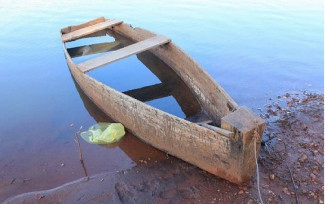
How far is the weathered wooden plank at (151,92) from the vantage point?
22.6 feet

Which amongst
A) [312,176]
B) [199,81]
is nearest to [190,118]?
[199,81]

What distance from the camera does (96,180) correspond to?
4668 millimetres

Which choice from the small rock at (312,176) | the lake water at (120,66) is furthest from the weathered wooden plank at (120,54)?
the small rock at (312,176)

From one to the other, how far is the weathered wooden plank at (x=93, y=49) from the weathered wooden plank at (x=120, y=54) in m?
2.24

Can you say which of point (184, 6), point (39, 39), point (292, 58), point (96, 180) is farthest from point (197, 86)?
point (184, 6)

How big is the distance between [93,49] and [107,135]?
475 cm

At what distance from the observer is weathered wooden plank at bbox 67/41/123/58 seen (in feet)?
29.9

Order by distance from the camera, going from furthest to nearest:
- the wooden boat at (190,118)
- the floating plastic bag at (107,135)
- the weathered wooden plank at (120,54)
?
the weathered wooden plank at (120,54), the floating plastic bag at (107,135), the wooden boat at (190,118)

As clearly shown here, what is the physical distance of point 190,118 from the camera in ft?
19.8

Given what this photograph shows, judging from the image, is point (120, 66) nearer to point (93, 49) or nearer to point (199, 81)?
point (93, 49)

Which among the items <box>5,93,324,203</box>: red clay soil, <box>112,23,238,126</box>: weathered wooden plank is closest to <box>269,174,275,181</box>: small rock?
<box>5,93,324,203</box>: red clay soil

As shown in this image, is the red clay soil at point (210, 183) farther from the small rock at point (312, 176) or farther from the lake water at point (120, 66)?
the lake water at point (120, 66)

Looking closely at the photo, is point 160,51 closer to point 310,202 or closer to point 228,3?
point 310,202

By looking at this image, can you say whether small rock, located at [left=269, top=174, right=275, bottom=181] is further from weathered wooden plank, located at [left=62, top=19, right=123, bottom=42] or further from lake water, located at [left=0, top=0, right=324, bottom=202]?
weathered wooden plank, located at [left=62, top=19, right=123, bottom=42]
